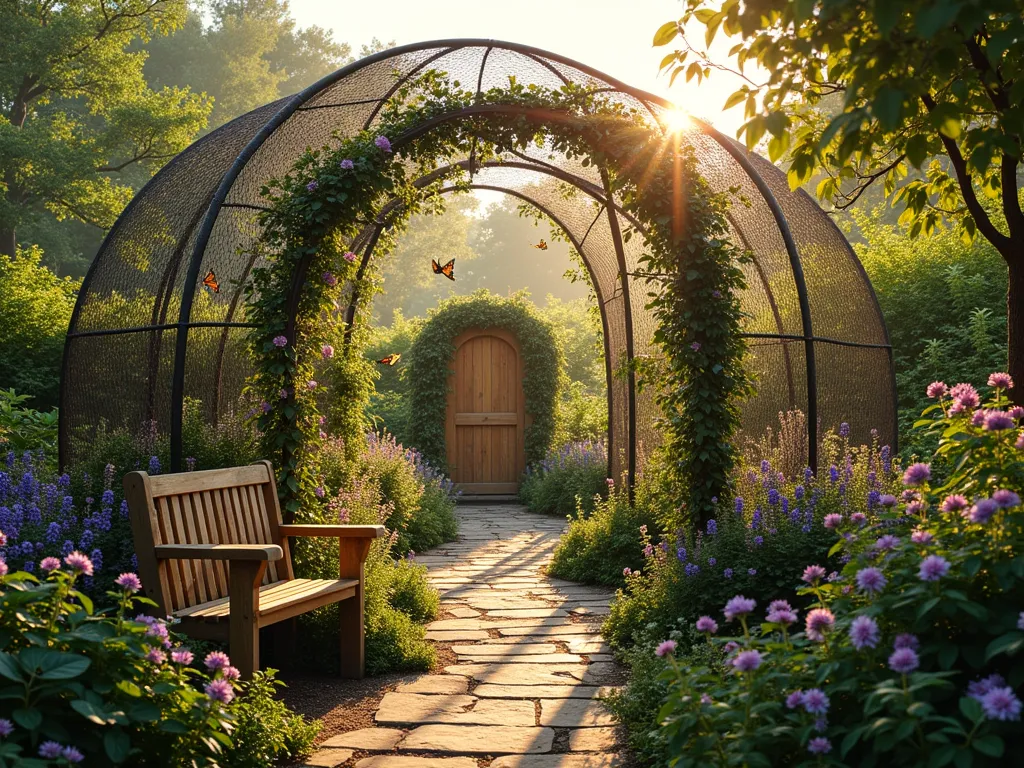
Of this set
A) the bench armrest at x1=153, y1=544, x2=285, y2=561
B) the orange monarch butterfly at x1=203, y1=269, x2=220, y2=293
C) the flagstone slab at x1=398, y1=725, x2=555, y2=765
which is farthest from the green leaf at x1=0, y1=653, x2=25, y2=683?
the orange monarch butterfly at x1=203, y1=269, x2=220, y2=293

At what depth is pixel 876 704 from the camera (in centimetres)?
198

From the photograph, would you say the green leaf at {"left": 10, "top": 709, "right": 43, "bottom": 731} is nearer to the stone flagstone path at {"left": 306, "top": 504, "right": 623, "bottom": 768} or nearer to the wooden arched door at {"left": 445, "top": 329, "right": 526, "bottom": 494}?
the stone flagstone path at {"left": 306, "top": 504, "right": 623, "bottom": 768}

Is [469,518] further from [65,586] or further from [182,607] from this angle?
[65,586]

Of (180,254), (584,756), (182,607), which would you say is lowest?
(584,756)

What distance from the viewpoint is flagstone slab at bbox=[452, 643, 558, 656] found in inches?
194

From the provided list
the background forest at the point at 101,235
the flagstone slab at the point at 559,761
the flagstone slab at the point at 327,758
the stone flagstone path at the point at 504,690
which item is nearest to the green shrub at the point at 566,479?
the background forest at the point at 101,235

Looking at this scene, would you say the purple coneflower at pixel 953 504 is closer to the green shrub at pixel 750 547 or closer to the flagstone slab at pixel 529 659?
the green shrub at pixel 750 547

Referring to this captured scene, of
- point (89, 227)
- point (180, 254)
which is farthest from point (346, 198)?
point (89, 227)

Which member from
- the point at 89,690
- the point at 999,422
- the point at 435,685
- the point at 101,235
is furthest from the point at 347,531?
the point at 101,235

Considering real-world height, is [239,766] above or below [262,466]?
below

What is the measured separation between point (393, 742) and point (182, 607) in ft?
3.57

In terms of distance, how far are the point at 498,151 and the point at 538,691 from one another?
3.27 metres

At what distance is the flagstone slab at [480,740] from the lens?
3.48 metres

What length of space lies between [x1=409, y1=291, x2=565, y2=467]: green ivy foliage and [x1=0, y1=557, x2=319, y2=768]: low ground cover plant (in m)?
10.3
